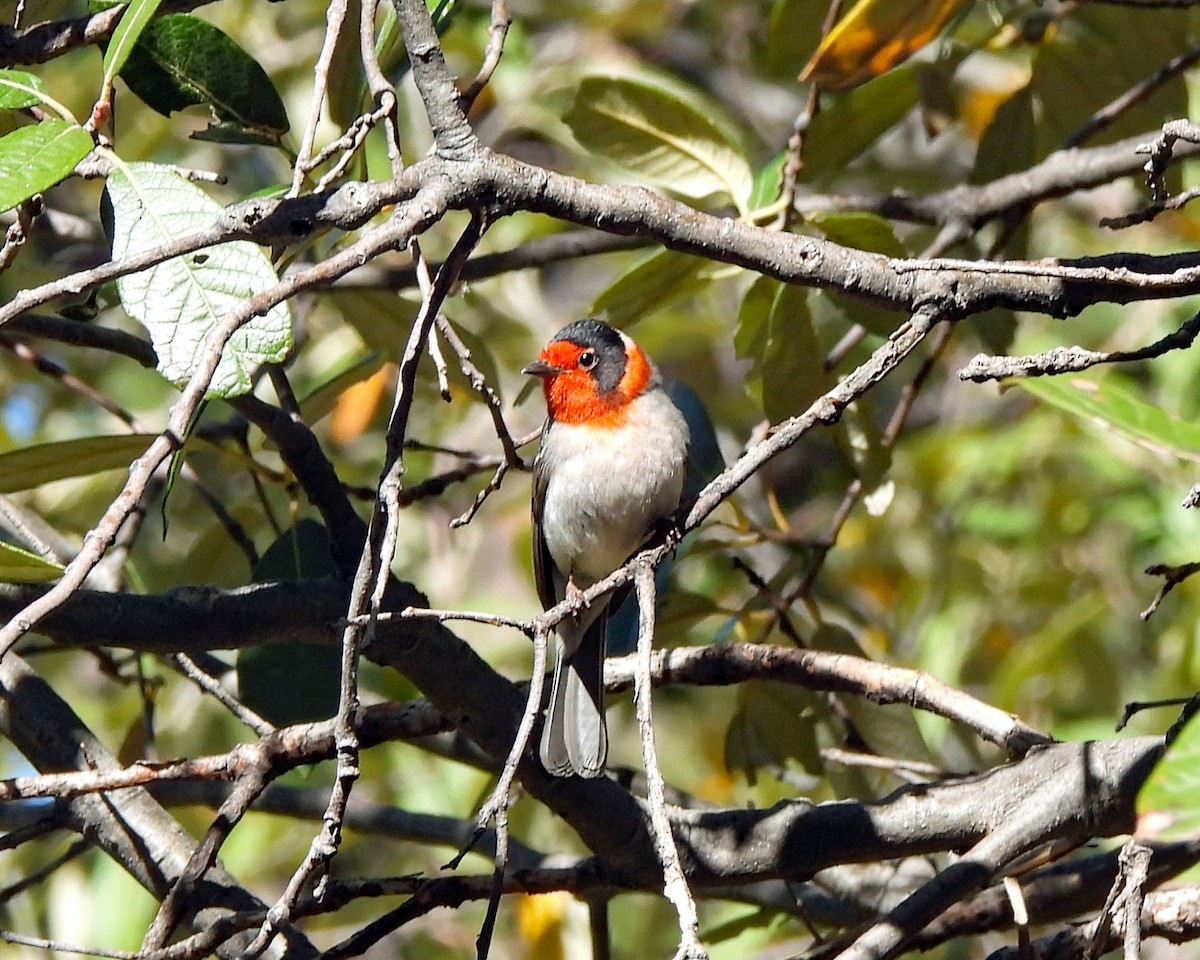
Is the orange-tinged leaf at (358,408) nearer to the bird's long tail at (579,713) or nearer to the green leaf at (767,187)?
the bird's long tail at (579,713)

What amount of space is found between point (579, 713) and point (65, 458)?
131 centimetres

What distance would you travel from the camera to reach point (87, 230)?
3.75 metres

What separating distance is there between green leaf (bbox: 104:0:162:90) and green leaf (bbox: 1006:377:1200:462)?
154 cm

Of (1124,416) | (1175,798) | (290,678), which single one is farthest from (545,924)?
(1175,798)

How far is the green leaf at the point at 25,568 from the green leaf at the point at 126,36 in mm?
714

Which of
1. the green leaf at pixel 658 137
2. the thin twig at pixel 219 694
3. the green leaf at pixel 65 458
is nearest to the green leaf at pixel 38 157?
the green leaf at pixel 65 458

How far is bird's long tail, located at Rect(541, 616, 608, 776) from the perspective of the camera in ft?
9.70

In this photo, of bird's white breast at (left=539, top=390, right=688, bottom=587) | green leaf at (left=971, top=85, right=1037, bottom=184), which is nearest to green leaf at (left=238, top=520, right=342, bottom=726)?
bird's white breast at (left=539, top=390, right=688, bottom=587)

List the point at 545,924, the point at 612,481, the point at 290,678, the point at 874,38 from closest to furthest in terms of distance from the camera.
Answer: the point at 290,678, the point at 874,38, the point at 612,481, the point at 545,924

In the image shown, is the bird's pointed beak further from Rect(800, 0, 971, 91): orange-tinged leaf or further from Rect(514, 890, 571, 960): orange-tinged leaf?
Rect(514, 890, 571, 960): orange-tinged leaf

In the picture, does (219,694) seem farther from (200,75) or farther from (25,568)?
(200,75)

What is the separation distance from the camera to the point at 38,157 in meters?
1.93

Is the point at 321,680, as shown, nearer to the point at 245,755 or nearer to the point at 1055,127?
the point at 245,755

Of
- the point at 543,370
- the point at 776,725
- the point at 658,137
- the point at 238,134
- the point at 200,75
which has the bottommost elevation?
the point at 776,725
